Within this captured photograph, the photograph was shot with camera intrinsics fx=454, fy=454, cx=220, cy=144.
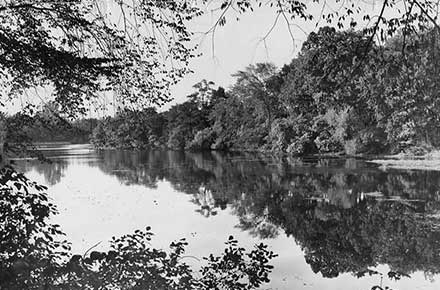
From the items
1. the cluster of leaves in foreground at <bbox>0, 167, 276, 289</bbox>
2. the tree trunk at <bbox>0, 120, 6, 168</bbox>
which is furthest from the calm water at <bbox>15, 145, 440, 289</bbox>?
the cluster of leaves in foreground at <bbox>0, 167, 276, 289</bbox>

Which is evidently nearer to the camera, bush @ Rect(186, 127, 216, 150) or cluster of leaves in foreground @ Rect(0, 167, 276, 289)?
cluster of leaves in foreground @ Rect(0, 167, 276, 289)

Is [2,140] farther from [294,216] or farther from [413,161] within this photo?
[413,161]

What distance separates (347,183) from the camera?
18578mm

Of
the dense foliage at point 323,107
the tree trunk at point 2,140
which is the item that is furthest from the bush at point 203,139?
the tree trunk at point 2,140

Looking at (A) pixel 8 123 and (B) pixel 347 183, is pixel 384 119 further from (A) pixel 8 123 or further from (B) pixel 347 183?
(A) pixel 8 123

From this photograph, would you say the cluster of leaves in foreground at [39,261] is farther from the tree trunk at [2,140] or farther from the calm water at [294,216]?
the calm water at [294,216]

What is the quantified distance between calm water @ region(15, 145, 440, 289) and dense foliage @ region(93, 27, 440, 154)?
2.53m

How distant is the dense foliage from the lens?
3115mm

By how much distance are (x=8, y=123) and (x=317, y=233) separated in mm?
8325

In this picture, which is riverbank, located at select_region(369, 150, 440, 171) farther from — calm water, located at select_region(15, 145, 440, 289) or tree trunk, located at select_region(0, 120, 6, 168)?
tree trunk, located at select_region(0, 120, 6, 168)

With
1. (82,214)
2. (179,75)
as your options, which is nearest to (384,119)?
(82,214)

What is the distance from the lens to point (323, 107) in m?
32.5

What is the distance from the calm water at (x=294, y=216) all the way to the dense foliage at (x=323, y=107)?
253 centimetres

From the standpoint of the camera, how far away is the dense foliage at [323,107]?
10.2ft
